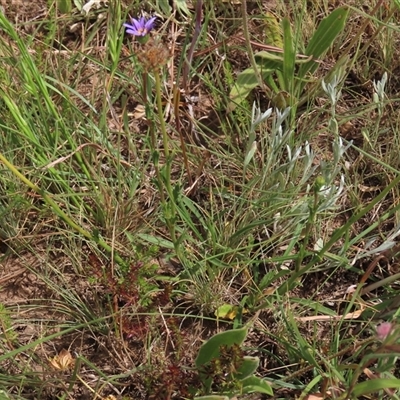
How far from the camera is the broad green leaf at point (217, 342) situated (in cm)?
99

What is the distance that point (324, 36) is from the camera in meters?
1.39

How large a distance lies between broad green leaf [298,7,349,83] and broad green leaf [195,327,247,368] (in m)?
0.70

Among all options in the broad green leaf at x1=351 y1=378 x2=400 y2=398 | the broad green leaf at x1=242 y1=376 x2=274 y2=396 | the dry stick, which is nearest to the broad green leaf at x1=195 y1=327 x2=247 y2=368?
the broad green leaf at x1=242 y1=376 x2=274 y2=396

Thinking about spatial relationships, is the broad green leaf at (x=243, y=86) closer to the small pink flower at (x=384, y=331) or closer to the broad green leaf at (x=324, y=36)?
the broad green leaf at (x=324, y=36)

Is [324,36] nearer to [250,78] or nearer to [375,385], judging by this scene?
[250,78]

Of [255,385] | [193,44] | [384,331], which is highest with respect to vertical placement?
[193,44]

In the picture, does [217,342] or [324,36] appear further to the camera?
[324,36]

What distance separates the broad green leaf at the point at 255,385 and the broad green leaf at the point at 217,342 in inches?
2.9

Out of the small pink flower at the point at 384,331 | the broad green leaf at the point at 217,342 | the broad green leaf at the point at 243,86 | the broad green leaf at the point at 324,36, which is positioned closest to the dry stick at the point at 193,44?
the broad green leaf at the point at 243,86

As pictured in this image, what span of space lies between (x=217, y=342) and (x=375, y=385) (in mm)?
268

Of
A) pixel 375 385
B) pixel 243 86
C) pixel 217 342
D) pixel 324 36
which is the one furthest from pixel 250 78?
pixel 375 385

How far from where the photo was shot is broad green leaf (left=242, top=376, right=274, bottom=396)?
3.41 ft

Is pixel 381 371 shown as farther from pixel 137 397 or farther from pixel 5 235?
pixel 5 235

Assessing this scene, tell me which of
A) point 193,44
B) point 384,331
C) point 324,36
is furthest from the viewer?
point 324,36
